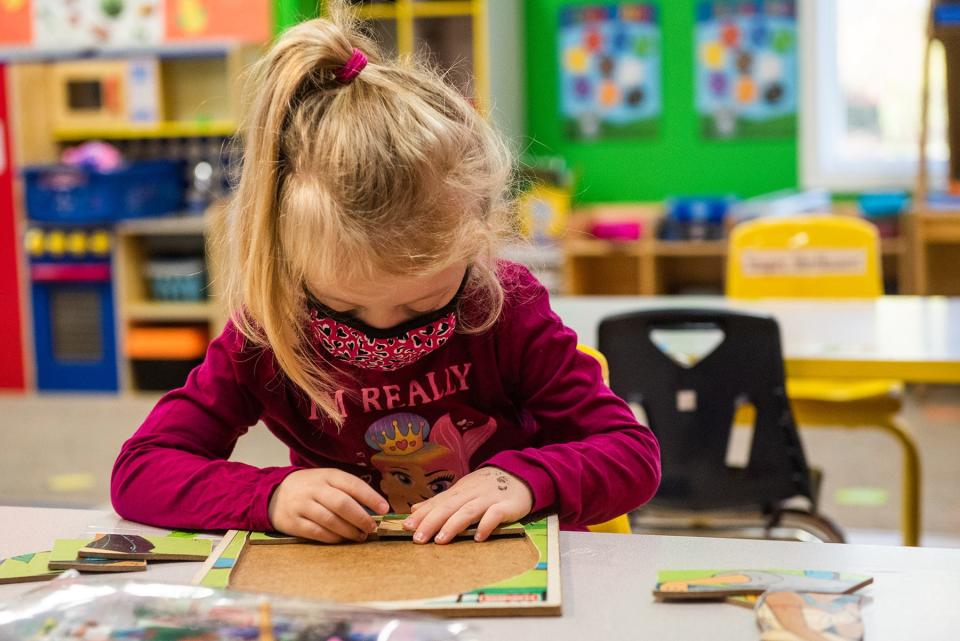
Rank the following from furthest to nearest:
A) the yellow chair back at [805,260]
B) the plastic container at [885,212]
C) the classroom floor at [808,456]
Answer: the plastic container at [885,212] → the classroom floor at [808,456] → the yellow chair back at [805,260]

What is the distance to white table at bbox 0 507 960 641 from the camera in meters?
0.66

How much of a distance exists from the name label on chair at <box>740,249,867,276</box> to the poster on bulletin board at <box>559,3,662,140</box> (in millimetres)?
2379

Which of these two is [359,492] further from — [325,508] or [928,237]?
[928,237]

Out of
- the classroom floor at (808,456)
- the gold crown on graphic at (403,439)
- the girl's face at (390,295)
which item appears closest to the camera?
the girl's face at (390,295)

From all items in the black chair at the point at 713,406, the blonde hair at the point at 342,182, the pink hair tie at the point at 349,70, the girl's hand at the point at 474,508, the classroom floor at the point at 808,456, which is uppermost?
the pink hair tie at the point at 349,70

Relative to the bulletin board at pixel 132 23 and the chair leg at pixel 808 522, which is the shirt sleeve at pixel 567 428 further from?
the bulletin board at pixel 132 23

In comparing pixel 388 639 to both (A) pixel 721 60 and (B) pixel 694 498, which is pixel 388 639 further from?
(A) pixel 721 60

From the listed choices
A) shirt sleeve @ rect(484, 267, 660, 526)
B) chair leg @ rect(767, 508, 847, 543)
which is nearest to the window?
chair leg @ rect(767, 508, 847, 543)

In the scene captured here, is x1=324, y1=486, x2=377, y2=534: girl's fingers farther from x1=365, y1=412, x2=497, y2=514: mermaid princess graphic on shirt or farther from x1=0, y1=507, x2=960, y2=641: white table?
x1=365, y1=412, x2=497, y2=514: mermaid princess graphic on shirt

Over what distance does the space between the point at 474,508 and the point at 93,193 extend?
3979 millimetres

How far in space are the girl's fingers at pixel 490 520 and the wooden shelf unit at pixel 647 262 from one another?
11.8 ft

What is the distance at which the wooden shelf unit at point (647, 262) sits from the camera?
14.5 feet

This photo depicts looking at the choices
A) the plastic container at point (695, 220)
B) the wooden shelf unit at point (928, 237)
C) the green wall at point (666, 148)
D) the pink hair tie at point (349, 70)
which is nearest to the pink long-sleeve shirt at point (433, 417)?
the pink hair tie at point (349, 70)

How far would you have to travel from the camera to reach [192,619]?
0.62m
